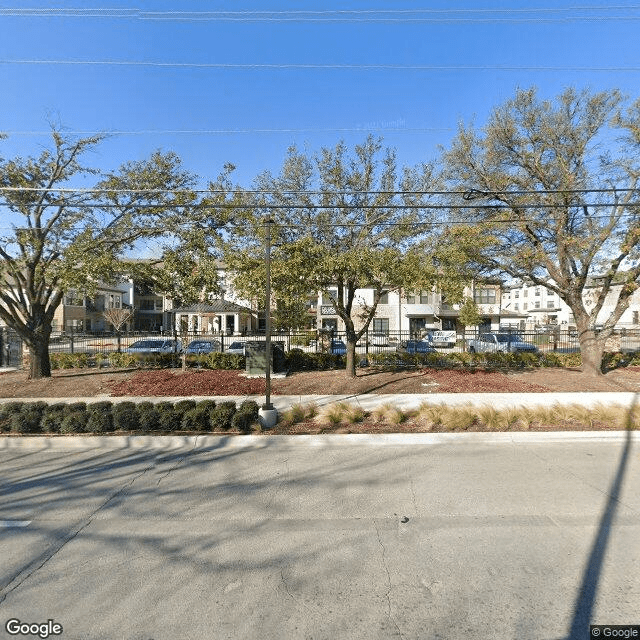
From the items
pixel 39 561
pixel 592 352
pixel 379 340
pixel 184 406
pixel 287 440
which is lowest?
pixel 287 440

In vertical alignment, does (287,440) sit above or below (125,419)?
below

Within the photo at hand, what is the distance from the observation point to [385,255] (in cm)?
1005

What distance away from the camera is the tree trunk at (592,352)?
45.3 ft

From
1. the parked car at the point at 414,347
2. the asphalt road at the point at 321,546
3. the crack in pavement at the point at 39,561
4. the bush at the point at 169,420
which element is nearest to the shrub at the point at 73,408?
the asphalt road at the point at 321,546

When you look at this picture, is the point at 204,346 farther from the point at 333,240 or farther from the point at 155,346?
the point at 333,240

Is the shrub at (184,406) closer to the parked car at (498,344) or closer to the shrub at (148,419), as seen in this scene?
the shrub at (148,419)

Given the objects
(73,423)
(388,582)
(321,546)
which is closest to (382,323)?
(73,423)

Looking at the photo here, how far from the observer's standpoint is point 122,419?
284 inches

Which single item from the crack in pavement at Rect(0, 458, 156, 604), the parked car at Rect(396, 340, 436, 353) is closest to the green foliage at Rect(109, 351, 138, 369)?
the crack in pavement at Rect(0, 458, 156, 604)

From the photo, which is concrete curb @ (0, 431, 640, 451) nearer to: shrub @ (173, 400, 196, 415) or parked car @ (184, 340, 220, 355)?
shrub @ (173, 400, 196, 415)

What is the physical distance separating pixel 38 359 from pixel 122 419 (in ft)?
27.1

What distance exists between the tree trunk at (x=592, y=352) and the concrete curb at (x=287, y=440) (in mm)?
7905

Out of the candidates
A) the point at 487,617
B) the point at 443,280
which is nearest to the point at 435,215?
the point at 443,280

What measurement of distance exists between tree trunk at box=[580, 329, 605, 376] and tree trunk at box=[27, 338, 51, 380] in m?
20.4
